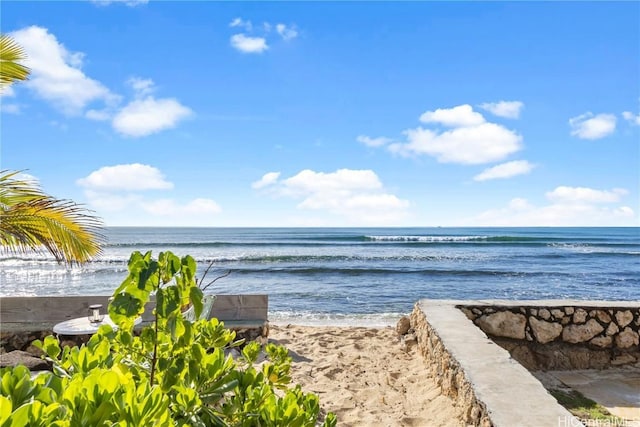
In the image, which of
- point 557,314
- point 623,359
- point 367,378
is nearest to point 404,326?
point 367,378

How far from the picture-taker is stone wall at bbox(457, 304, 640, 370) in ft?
15.1

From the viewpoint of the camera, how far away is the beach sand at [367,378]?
10.6ft

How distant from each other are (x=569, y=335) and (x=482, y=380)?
270cm

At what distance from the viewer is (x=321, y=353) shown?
17.3ft

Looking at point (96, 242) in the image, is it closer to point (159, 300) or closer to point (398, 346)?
point (398, 346)

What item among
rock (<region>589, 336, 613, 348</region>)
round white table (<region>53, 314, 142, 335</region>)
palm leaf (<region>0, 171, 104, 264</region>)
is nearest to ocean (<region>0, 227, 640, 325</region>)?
rock (<region>589, 336, 613, 348</region>)

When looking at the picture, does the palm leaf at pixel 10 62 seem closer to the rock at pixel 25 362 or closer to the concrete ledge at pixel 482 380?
the rock at pixel 25 362

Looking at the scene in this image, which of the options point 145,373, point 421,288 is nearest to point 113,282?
point 421,288

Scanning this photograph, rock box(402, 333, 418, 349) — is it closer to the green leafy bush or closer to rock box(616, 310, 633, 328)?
rock box(616, 310, 633, 328)

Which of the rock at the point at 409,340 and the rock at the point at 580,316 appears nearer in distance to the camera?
the rock at the point at 580,316

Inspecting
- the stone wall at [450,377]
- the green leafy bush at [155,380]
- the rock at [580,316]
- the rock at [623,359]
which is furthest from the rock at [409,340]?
the green leafy bush at [155,380]

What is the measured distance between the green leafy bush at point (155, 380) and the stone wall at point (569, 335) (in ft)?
14.7

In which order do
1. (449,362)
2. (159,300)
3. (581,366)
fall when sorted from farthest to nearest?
(581,366)
(449,362)
(159,300)

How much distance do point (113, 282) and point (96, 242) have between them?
13.5 meters
